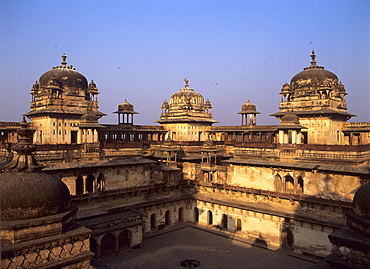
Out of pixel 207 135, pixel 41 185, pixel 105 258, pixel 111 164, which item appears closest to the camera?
pixel 41 185

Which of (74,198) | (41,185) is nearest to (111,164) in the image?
(74,198)

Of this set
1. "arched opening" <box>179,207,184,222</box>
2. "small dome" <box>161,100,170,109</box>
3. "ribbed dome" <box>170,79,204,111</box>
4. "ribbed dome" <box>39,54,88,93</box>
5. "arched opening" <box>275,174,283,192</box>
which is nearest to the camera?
"arched opening" <box>275,174,283,192</box>

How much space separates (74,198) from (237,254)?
45.5ft

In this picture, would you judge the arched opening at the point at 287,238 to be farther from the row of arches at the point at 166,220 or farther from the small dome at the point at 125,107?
the small dome at the point at 125,107

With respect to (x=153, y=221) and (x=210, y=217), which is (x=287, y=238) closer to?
(x=210, y=217)

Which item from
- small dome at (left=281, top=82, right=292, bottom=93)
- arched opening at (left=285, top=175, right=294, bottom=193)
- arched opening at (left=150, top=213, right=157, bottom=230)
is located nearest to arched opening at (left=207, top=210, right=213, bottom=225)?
arched opening at (left=150, top=213, right=157, bottom=230)

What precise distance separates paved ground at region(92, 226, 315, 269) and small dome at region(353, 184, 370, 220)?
16.3 m

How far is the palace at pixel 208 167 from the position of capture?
25.7 meters

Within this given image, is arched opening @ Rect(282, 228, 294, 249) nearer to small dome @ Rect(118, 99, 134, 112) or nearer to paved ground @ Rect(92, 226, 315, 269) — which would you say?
paved ground @ Rect(92, 226, 315, 269)

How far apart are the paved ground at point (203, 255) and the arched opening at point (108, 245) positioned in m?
0.66

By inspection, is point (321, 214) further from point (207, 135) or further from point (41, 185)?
point (207, 135)

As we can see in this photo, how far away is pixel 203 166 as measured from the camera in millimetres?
34594

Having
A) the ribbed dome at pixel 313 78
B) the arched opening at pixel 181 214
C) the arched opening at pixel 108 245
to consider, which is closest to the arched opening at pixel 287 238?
the arched opening at pixel 181 214

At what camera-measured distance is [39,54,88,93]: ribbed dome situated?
137 ft
